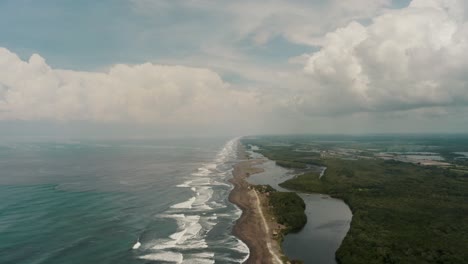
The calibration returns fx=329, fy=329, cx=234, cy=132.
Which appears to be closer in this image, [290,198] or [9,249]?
[9,249]

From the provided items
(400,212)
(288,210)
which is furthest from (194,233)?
(400,212)

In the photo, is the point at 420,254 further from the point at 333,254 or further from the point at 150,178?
the point at 150,178

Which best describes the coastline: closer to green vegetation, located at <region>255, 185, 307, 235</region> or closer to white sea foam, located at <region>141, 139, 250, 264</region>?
white sea foam, located at <region>141, 139, 250, 264</region>

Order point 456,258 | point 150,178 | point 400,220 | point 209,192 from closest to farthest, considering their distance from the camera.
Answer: point 456,258
point 400,220
point 209,192
point 150,178

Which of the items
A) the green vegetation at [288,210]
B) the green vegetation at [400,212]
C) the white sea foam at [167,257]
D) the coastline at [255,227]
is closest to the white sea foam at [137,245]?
the white sea foam at [167,257]

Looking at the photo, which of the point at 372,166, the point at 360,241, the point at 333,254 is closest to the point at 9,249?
the point at 333,254

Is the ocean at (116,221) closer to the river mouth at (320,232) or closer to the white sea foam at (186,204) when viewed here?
the white sea foam at (186,204)
